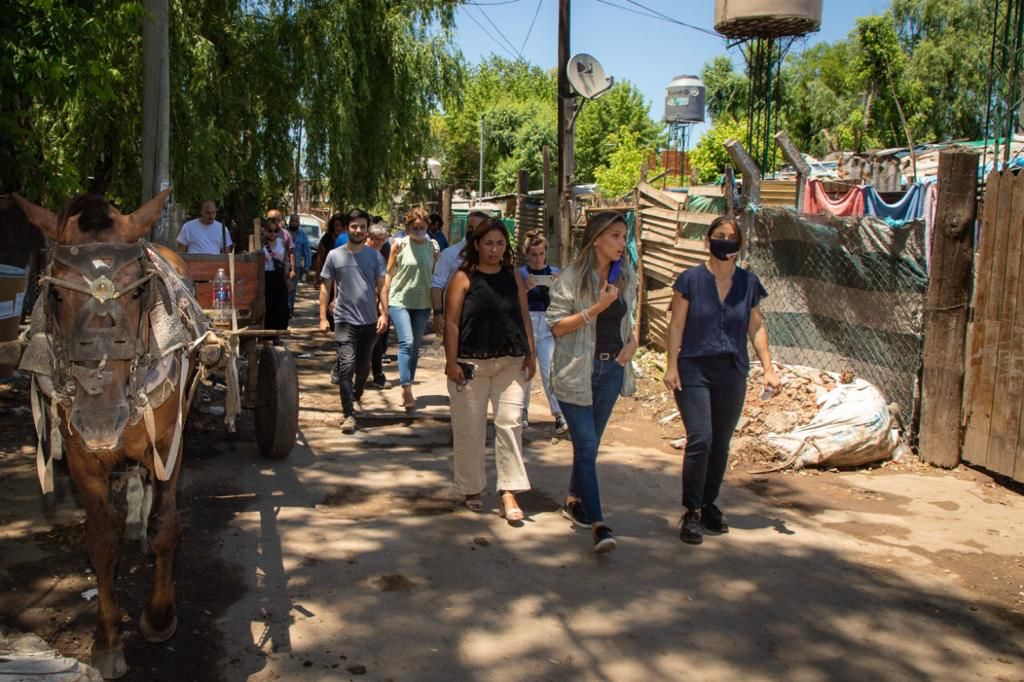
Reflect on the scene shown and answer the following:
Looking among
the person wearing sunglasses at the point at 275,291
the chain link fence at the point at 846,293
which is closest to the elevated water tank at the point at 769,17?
the chain link fence at the point at 846,293

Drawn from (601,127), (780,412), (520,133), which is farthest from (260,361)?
(520,133)

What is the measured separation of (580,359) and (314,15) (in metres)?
10.8

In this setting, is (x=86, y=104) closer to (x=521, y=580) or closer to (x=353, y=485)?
(x=353, y=485)

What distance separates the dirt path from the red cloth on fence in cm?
431

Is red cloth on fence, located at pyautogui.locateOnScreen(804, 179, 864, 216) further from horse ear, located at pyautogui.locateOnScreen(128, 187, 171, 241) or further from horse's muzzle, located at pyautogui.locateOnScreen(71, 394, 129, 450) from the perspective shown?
horse's muzzle, located at pyautogui.locateOnScreen(71, 394, 129, 450)

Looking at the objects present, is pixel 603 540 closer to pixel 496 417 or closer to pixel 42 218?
pixel 496 417

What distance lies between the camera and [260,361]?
7.29 metres

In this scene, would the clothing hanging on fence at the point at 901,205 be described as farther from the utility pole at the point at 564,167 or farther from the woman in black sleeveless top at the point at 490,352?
the woman in black sleeveless top at the point at 490,352

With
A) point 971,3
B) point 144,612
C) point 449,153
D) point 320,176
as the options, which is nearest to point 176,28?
point 320,176

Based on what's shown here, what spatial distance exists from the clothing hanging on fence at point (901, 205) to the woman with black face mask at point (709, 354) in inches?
182

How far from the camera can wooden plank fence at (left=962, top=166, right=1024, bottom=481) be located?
21.5 feet

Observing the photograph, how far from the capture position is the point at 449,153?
175 ft

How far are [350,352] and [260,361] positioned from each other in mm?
1042

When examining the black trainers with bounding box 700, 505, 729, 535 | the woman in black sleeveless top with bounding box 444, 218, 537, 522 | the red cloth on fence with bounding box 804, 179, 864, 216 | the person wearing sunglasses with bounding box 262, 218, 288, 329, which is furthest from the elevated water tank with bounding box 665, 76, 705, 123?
the black trainers with bounding box 700, 505, 729, 535
